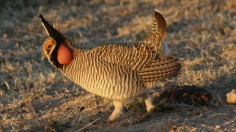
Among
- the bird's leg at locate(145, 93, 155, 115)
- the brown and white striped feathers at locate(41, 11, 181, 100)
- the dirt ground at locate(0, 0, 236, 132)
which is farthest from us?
the bird's leg at locate(145, 93, 155, 115)

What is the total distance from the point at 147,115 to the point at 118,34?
487 centimetres

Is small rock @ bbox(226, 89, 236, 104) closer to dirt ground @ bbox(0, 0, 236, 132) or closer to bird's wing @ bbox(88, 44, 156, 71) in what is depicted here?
dirt ground @ bbox(0, 0, 236, 132)

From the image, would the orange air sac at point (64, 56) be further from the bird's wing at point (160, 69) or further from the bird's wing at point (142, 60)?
the bird's wing at point (160, 69)

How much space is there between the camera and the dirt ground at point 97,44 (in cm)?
543

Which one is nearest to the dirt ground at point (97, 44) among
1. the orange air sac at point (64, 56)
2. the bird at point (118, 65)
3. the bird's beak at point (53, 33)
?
the bird at point (118, 65)

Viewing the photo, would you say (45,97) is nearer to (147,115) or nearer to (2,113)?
(2,113)

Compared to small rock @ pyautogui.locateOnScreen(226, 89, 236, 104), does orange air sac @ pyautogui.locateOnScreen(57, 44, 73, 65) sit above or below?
above

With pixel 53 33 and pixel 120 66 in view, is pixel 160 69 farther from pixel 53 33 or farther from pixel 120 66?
pixel 53 33

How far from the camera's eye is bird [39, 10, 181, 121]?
517 cm

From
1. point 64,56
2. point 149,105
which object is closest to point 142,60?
point 149,105

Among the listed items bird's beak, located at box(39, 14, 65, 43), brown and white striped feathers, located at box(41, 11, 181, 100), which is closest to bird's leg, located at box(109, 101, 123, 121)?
brown and white striped feathers, located at box(41, 11, 181, 100)

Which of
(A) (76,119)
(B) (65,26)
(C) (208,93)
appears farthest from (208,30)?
(A) (76,119)

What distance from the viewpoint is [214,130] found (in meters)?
4.80

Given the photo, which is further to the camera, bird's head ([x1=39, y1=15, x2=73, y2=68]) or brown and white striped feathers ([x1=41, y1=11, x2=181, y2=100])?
bird's head ([x1=39, y1=15, x2=73, y2=68])
